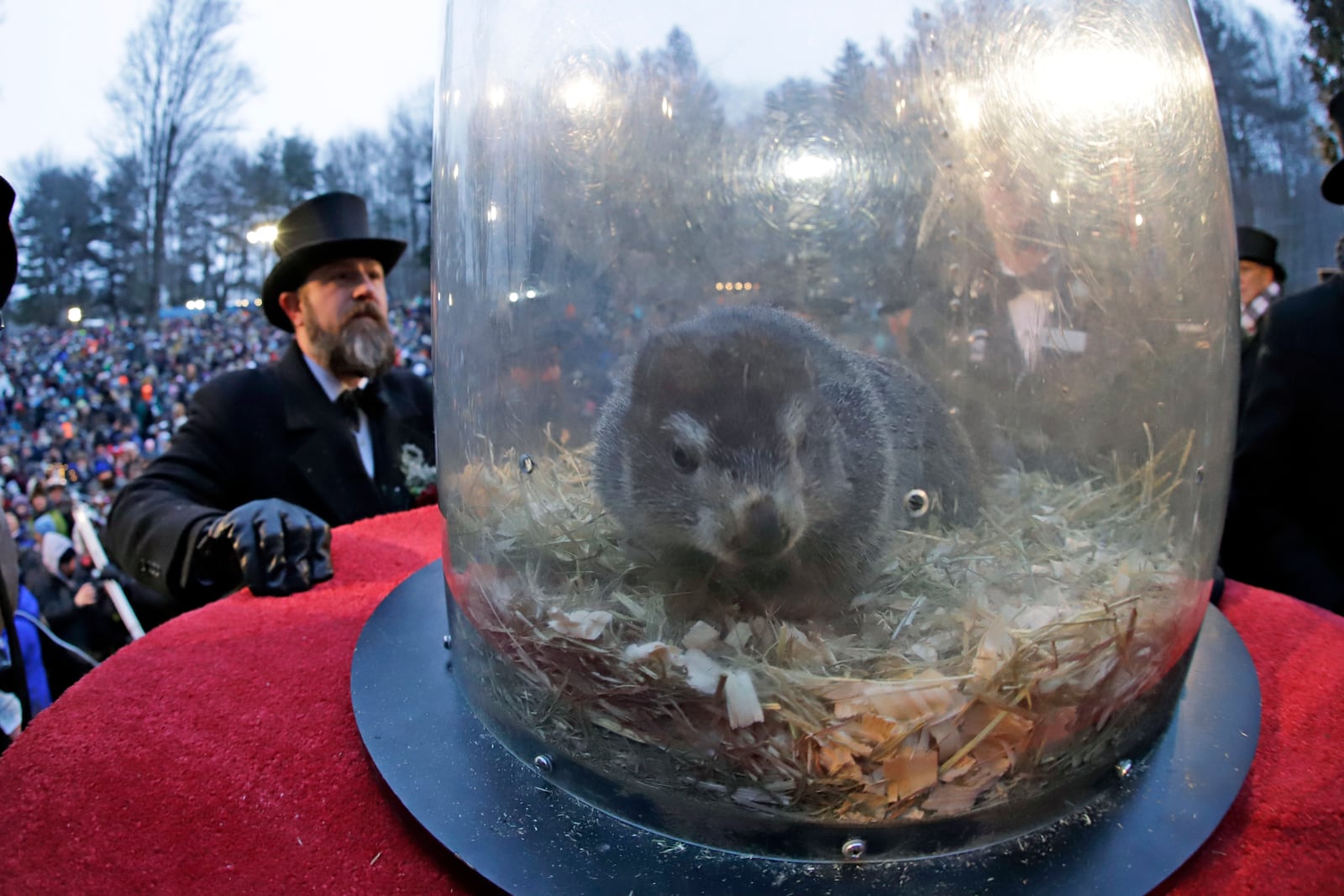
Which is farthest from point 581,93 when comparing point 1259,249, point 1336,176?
point 1259,249

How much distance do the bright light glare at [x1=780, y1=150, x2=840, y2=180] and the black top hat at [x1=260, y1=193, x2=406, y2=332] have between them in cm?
296

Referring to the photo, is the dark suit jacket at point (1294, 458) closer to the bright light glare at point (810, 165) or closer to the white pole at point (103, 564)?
the bright light glare at point (810, 165)

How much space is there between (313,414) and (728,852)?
306 centimetres

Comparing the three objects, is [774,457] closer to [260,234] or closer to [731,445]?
[731,445]

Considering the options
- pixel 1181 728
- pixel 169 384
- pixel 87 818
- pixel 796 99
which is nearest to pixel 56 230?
pixel 169 384

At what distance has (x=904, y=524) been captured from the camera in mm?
1251

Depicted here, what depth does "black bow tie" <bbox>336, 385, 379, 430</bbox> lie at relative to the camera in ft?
11.8

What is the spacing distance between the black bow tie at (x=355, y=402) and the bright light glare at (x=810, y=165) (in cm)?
293

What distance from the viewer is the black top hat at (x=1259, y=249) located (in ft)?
14.0

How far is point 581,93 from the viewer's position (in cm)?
119

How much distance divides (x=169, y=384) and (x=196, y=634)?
5.06 m

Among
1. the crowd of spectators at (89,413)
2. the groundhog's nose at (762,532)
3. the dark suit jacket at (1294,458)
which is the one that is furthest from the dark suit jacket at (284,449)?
the dark suit jacket at (1294,458)

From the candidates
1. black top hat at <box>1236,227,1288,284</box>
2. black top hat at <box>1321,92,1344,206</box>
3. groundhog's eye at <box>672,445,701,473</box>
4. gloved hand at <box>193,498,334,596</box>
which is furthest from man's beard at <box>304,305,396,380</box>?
black top hat at <box>1236,227,1288,284</box>

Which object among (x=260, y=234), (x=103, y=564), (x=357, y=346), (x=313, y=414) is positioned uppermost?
(x=260, y=234)
